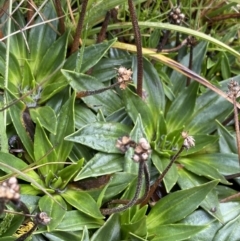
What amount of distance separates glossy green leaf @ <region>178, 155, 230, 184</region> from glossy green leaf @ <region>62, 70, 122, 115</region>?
322 mm

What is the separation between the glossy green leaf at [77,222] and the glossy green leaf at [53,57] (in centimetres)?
56

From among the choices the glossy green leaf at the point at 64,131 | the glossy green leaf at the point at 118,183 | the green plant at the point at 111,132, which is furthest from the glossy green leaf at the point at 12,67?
the glossy green leaf at the point at 118,183

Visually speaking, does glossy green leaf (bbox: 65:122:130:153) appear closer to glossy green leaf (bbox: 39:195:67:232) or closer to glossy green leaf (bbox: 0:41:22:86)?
glossy green leaf (bbox: 39:195:67:232)

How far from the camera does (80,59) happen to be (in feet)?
5.23

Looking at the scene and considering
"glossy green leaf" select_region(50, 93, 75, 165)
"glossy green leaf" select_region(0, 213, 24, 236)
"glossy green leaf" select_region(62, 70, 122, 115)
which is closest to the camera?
"glossy green leaf" select_region(0, 213, 24, 236)

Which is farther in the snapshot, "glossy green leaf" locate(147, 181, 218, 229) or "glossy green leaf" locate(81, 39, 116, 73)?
"glossy green leaf" locate(81, 39, 116, 73)

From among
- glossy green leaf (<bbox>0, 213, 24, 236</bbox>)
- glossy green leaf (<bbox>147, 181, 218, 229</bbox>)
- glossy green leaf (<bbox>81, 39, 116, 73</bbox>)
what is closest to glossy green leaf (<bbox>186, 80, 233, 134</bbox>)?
glossy green leaf (<bbox>147, 181, 218, 229</bbox>)

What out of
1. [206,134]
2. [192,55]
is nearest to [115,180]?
[206,134]

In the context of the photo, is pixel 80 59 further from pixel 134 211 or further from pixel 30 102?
pixel 134 211

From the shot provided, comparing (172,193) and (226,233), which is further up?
(172,193)

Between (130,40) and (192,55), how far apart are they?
0.89 ft

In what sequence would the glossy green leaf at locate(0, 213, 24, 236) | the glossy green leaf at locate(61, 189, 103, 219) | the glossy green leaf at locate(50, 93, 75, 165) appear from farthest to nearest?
the glossy green leaf at locate(50, 93, 75, 165) < the glossy green leaf at locate(61, 189, 103, 219) < the glossy green leaf at locate(0, 213, 24, 236)

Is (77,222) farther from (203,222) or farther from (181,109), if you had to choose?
(181,109)

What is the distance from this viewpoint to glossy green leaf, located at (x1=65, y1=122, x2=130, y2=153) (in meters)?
1.56
